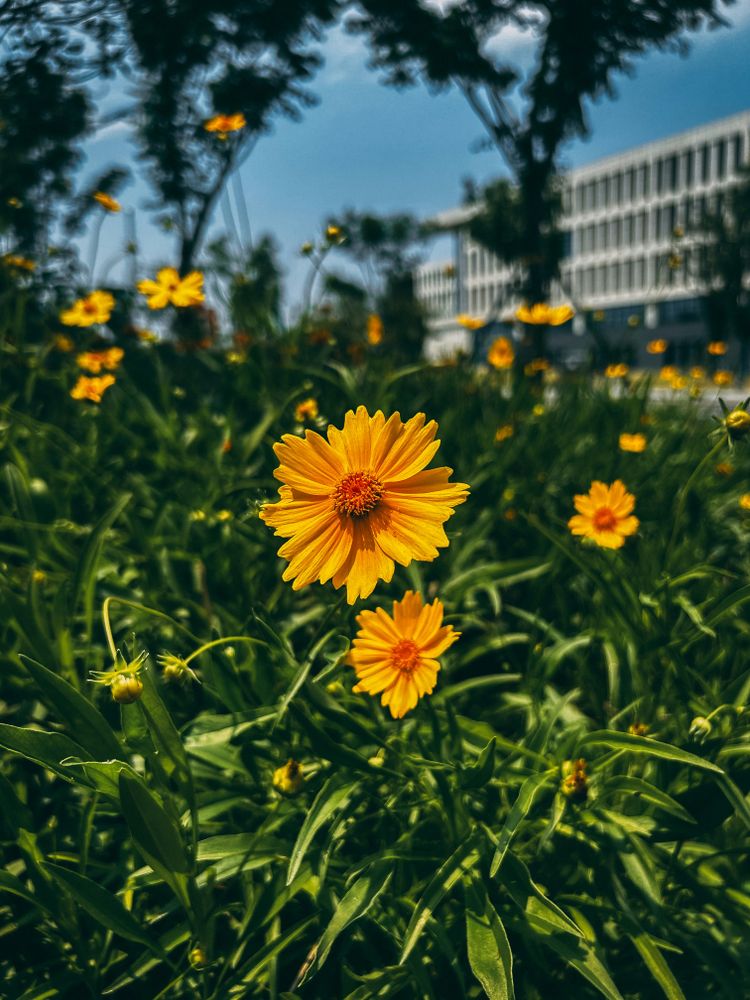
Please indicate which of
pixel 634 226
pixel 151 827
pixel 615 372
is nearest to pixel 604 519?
pixel 151 827

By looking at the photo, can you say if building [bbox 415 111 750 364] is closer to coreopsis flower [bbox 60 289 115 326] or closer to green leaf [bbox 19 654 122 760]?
coreopsis flower [bbox 60 289 115 326]

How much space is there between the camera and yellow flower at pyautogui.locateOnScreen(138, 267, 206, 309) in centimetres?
154

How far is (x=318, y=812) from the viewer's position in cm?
74

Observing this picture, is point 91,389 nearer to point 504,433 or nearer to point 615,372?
point 504,433

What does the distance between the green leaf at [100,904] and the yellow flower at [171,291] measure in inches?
43.7

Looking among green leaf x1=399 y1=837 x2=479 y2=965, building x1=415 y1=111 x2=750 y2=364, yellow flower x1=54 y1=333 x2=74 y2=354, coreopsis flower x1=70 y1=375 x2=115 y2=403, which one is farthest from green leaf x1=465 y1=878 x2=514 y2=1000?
building x1=415 y1=111 x2=750 y2=364

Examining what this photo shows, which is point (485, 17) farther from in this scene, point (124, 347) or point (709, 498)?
point (709, 498)

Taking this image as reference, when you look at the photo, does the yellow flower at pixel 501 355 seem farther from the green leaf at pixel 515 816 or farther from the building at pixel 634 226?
the building at pixel 634 226

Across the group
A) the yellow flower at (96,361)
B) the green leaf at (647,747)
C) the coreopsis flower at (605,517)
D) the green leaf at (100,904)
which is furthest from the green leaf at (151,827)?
the yellow flower at (96,361)

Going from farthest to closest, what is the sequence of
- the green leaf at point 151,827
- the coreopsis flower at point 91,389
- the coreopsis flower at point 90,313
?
the coreopsis flower at point 90,313 → the coreopsis flower at point 91,389 → the green leaf at point 151,827

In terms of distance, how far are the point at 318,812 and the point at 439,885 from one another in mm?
135

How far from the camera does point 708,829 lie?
2.47 ft

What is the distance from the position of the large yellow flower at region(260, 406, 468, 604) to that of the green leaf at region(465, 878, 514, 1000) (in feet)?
1.09

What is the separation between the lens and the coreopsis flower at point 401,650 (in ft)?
2.55
